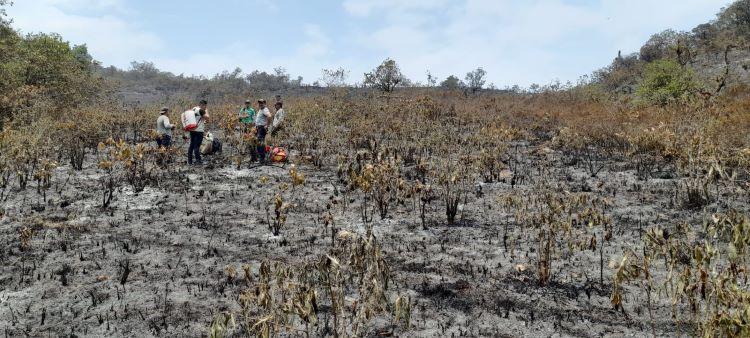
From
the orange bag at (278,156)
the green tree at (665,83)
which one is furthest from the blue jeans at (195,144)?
the green tree at (665,83)

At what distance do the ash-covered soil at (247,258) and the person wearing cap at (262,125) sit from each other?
185 centimetres

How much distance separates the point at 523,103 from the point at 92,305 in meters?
20.2

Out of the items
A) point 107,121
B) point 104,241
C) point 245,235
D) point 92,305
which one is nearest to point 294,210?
point 245,235

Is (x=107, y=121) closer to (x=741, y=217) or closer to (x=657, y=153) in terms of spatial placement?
(x=657, y=153)

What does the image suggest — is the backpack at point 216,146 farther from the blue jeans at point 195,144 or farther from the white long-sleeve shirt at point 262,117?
the white long-sleeve shirt at point 262,117

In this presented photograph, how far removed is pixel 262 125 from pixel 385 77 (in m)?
11.0

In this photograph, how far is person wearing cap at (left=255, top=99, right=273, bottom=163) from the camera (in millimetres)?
11906

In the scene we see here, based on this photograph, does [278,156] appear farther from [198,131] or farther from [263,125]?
[198,131]

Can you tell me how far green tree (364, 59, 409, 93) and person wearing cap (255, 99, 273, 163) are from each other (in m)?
10.4

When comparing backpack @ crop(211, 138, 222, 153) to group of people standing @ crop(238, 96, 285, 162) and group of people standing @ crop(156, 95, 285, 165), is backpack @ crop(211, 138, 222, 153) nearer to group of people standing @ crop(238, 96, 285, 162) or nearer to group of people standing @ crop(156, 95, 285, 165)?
group of people standing @ crop(156, 95, 285, 165)

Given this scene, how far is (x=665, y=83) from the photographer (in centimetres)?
1811

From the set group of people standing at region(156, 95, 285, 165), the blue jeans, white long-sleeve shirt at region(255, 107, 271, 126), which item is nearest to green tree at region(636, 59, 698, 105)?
group of people standing at region(156, 95, 285, 165)

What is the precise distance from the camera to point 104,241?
686cm

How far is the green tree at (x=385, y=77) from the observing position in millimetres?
21727
